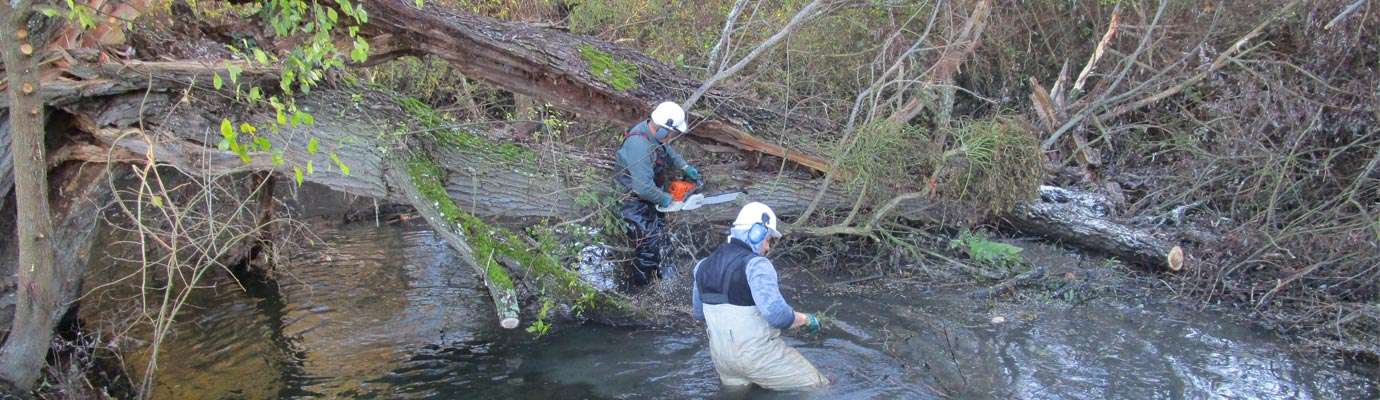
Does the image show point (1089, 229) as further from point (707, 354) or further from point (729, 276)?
point (729, 276)

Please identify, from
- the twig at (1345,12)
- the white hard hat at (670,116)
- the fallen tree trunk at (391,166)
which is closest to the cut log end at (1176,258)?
the twig at (1345,12)

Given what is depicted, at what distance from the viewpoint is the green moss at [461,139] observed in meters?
7.12

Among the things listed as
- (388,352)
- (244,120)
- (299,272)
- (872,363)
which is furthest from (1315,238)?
(299,272)

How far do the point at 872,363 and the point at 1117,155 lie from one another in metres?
4.84

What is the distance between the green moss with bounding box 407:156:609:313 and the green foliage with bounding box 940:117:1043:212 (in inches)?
116

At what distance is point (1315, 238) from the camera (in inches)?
268

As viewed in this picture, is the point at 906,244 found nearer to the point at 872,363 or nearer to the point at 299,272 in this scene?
the point at 872,363

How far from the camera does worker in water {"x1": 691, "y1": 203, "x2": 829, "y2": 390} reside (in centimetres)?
513

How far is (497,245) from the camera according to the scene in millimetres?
6465

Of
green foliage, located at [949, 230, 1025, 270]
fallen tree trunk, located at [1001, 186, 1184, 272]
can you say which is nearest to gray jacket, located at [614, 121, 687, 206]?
green foliage, located at [949, 230, 1025, 270]

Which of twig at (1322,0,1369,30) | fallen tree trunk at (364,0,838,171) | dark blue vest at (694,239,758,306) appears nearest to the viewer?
dark blue vest at (694,239,758,306)

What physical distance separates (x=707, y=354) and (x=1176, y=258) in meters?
3.83

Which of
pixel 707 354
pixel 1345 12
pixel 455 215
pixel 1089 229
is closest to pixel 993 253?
pixel 1089 229

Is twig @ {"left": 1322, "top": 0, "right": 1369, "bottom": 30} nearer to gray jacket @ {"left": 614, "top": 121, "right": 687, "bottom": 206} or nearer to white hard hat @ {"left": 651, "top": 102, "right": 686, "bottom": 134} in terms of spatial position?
white hard hat @ {"left": 651, "top": 102, "right": 686, "bottom": 134}
